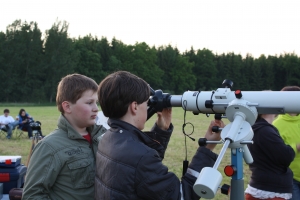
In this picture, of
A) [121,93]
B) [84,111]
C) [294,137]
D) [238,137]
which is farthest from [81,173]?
[294,137]

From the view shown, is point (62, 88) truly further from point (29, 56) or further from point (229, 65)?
point (229, 65)

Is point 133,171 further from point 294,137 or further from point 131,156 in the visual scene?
point 294,137

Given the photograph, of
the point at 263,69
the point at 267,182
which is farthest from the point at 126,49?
the point at 267,182

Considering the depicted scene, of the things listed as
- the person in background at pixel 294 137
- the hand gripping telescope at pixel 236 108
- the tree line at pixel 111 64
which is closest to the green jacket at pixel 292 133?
the person in background at pixel 294 137

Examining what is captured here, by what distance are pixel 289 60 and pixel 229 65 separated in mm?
13430

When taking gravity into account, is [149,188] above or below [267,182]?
above

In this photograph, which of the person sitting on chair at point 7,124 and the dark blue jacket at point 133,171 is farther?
the person sitting on chair at point 7,124

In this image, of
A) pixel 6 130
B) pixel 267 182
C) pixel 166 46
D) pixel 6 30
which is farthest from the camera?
pixel 166 46

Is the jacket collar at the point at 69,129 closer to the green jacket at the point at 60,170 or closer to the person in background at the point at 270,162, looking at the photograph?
the green jacket at the point at 60,170

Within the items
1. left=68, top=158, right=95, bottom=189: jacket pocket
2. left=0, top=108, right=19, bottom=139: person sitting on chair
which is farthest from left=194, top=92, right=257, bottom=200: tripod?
left=0, top=108, right=19, bottom=139: person sitting on chair

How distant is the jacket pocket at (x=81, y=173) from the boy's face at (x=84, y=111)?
293mm

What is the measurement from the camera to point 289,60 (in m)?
79.2

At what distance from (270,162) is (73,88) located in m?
2.22

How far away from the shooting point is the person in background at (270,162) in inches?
137
